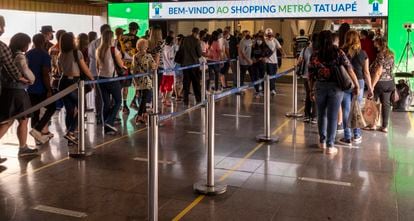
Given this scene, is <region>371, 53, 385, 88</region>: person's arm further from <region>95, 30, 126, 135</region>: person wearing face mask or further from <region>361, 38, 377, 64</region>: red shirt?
<region>95, 30, 126, 135</region>: person wearing face mask

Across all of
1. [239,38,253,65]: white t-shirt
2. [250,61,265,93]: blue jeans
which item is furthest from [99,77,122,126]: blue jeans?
[239,38,253,65]: white t-shirt

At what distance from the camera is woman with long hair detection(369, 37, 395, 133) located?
7555 mm

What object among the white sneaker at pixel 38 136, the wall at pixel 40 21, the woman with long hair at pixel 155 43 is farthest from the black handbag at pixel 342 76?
the wall at pixel 40 21

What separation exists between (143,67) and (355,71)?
347 centimetres

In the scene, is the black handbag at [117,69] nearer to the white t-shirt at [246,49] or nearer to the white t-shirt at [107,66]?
the white t-shirt at [107,66]

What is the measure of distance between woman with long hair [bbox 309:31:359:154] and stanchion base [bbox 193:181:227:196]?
2.17 metres

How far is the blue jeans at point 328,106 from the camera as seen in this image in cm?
643

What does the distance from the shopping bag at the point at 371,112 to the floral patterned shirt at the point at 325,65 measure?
1.51 m

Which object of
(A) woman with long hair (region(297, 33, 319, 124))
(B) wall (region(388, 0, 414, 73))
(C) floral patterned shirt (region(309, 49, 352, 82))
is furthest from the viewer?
(B) wall (region(388, 0, 414, 73))

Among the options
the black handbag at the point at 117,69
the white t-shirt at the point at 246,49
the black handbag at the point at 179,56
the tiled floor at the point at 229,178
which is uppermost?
the white t-shirt at the point at 246,49

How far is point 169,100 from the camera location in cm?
1121

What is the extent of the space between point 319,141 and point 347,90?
965 mm

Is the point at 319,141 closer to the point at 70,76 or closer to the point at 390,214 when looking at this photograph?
the point at 390,214

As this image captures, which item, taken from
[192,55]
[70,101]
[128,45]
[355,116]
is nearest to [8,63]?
[70,101]
